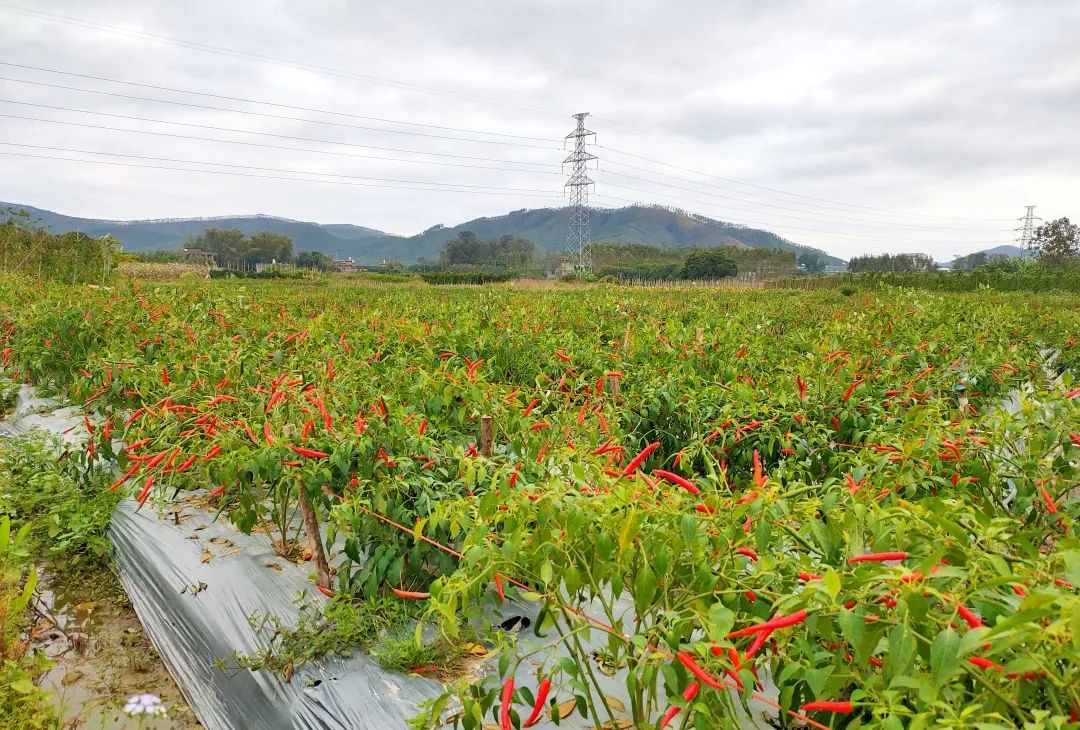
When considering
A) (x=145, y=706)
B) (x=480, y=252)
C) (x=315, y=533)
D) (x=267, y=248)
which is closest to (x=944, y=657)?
(x=315, y=533)

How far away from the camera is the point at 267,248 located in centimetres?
8488

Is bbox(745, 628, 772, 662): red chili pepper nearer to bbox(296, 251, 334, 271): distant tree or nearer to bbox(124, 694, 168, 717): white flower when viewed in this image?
bbox(124, 694, 168, 717): white flower

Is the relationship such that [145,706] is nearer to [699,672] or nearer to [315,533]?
[315,533]

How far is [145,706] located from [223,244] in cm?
9313

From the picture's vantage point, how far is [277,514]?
10.4 ft

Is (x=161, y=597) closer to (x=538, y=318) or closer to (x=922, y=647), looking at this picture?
(x=922, y=647)

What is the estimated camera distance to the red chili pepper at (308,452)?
245cm

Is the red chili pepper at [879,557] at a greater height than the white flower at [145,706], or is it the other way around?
the red chili pepper at [879,557]

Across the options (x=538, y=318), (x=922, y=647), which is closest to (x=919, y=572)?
(x=922, y=647)

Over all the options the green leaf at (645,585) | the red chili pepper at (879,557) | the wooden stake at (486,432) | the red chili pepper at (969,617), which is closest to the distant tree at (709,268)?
the wooden stake at (486,432)

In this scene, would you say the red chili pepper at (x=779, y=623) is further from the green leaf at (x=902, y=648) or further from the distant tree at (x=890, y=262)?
the distant tree at (x=890, y=262)

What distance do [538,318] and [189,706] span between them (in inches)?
198

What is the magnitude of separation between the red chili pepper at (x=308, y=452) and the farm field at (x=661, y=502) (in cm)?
2

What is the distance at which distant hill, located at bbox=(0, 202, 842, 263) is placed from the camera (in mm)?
166250
